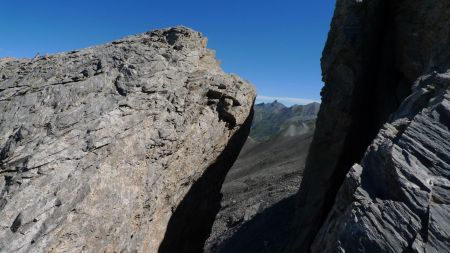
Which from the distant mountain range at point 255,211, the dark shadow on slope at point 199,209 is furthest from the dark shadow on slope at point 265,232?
the dark shadow on slope at point 199,209

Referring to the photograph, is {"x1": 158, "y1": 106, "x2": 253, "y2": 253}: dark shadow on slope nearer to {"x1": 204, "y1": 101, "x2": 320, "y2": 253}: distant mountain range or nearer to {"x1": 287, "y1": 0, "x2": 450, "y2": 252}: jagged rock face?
{"x1": 287, "y1": 0, "x2": 450, "y2": 252}: jagged rock face

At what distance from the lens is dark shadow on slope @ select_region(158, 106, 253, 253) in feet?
73.9

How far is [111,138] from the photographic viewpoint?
18078 millimetres

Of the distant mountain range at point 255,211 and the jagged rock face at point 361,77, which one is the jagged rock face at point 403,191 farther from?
the distant mountain range at point 255,211

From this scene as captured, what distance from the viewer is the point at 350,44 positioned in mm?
23766

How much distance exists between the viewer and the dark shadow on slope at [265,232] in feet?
113

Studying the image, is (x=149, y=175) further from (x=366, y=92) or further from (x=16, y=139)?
(x=366, y=92)

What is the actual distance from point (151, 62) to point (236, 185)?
1848 inches

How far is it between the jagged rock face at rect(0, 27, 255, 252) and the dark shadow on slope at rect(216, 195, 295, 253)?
1076cm

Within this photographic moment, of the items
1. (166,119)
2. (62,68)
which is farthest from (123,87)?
(62,68)

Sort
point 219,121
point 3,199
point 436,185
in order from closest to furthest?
point 436,185 → point 3,199 → point 219,121

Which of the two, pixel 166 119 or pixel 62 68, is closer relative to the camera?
pixel 166 119

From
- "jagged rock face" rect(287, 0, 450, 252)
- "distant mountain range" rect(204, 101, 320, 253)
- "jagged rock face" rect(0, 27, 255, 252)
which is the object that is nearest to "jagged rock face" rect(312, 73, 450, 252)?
"jagged rock face" rect(287, 0, 450, 252)

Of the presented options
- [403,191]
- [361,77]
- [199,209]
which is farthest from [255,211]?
[403,191]
